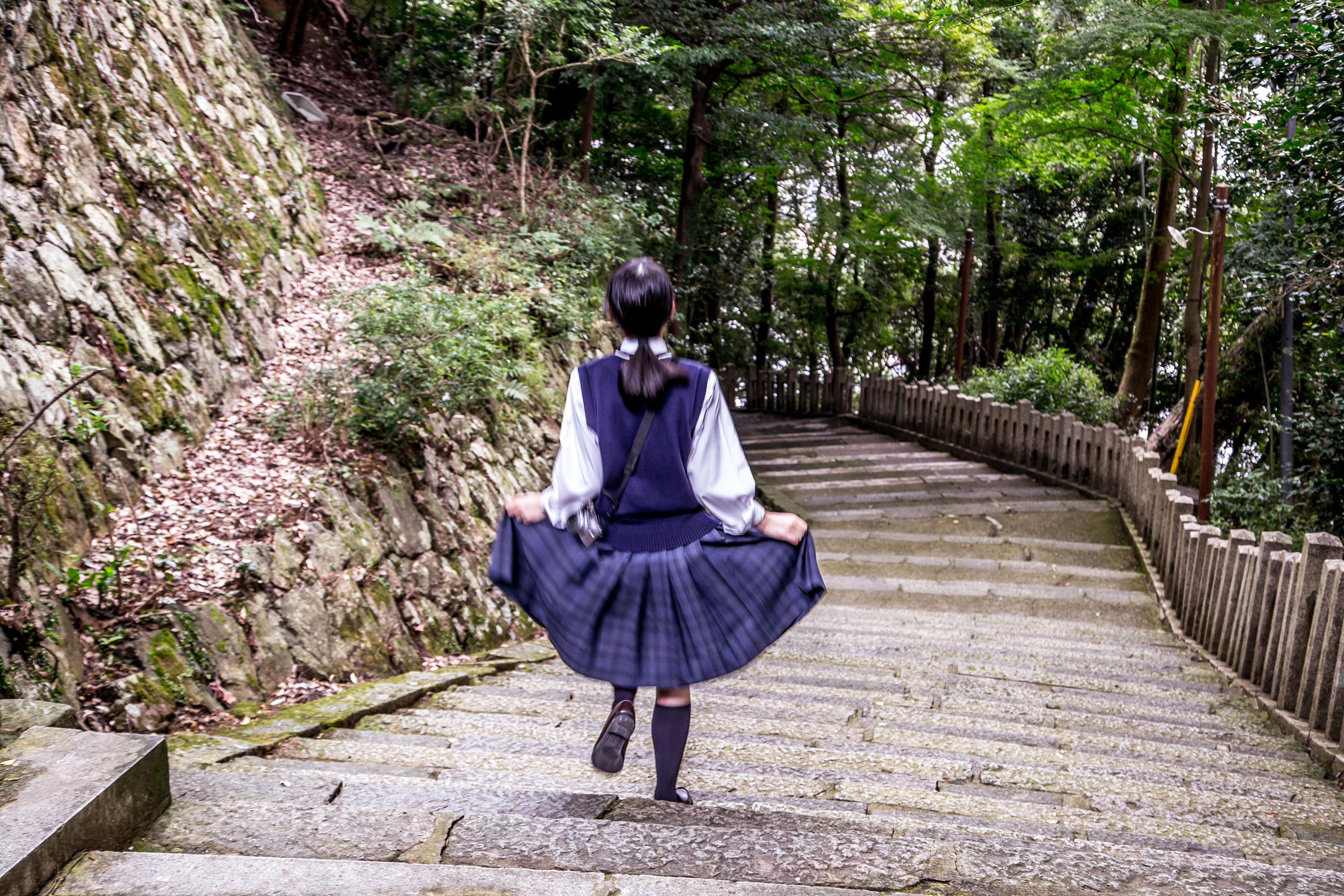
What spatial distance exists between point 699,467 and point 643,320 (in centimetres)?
46

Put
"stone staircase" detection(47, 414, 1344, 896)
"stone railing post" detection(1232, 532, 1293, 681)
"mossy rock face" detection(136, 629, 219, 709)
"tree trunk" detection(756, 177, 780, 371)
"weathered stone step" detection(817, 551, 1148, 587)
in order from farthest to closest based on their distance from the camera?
"tree trunk" detection(756, 177, 780, 371) → "weathered stone step" detection(817, 551, 1148, 587) → "stone railing post" detection(1232, 532, 1293, 681) → "mossy rock face" detection(136, 629, 219, 709) → "stone staircase" detection(47, 414, 1344, 896)

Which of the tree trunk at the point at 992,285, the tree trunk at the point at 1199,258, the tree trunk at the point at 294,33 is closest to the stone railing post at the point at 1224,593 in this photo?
the tree trunk at the point at 1199,258

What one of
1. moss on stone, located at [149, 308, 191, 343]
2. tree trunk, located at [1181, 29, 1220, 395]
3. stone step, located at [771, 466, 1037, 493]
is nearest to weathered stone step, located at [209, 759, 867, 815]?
moss on stone, located at [149, 308, 191, 343]

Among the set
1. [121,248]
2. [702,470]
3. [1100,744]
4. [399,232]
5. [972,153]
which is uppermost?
[972,153]

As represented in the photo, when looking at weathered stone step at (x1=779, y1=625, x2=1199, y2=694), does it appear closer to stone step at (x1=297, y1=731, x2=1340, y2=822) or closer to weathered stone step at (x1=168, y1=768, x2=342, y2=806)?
stone step at (x1=297, y1=731, x2=1340, y2=822)

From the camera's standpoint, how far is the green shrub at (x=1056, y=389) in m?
12.9

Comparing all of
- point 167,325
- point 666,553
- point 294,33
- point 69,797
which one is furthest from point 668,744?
point 294,33

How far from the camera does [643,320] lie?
2.62 m

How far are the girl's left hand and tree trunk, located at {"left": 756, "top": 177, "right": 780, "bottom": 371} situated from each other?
16.3 metres

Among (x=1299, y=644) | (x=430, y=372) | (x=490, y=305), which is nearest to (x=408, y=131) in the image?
(x=490, y=305)

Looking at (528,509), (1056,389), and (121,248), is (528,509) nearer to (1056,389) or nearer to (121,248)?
(121,248)

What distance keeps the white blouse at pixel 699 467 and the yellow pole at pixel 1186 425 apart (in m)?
10.4

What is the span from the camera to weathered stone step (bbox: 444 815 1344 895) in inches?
74.6

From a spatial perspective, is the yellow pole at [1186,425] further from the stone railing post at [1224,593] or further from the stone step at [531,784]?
the stone step at [531,784]
